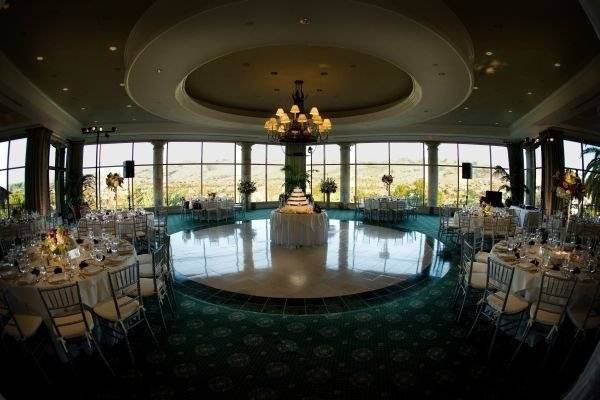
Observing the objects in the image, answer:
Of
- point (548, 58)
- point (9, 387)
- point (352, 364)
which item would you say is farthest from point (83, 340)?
point (548, 58)

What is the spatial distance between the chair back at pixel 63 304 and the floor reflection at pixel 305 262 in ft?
8.33

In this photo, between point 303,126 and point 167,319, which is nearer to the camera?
point 167,319

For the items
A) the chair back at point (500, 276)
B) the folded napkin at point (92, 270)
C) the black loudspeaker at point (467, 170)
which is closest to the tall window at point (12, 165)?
the folded napkin at point (92, 270)

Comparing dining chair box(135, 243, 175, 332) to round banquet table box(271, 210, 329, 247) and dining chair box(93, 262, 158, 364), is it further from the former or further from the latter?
round banquet table box(271, 210, 329, 247)

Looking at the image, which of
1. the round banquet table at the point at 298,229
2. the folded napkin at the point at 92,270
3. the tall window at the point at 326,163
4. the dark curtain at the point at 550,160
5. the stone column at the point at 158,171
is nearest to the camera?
the folded napkin at the point at 92,270

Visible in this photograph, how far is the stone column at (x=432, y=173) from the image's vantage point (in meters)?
16.2

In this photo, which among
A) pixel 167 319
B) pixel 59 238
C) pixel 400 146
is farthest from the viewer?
pixel 400 146

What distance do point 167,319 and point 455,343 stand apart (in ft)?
12.4

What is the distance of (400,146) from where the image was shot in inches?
666

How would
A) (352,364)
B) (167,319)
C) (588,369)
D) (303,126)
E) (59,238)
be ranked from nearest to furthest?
(588,369) < (352,364) < (59,238) < (167,319) < (303,126)

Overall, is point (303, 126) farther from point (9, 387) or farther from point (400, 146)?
point (400, 146)

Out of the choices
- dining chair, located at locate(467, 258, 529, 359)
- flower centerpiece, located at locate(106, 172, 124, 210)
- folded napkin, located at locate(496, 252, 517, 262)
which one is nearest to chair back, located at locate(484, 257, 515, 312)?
dining chair, located at locate(467, 258, 529, 359)

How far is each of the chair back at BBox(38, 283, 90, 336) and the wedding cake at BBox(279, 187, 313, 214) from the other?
596 centimetres

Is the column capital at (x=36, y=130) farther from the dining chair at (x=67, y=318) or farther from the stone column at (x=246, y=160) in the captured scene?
the dining chair at (x=67, y=318)
